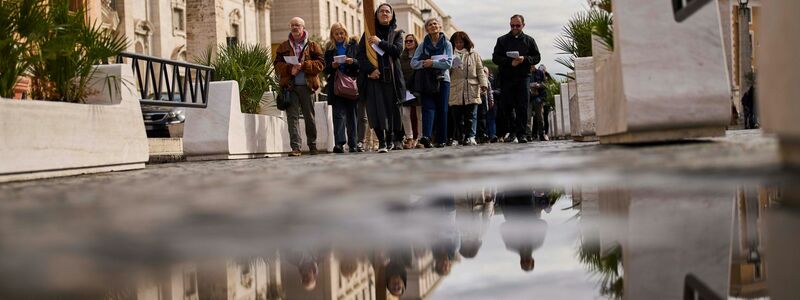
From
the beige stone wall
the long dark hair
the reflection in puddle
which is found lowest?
the reflection in puddle

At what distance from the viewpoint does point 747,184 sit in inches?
150

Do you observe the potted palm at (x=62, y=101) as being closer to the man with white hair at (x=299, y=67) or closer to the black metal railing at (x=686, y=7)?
the man with white hair at (x=299, y=67)

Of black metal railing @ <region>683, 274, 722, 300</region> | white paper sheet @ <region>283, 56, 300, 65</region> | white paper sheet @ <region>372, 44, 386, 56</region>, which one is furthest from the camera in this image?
white paper sheet @ <region>283, 56, 300, 65</region>

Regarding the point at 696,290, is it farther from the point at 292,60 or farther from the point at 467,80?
the point at 467,80

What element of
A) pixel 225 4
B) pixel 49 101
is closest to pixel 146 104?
pixel 49 101

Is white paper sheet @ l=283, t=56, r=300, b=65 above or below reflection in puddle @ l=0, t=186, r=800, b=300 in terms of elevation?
above

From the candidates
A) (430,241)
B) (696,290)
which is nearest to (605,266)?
(696,290)

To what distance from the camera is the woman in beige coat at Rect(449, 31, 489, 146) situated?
17.8 meters

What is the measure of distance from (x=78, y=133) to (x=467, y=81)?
29.7 ft

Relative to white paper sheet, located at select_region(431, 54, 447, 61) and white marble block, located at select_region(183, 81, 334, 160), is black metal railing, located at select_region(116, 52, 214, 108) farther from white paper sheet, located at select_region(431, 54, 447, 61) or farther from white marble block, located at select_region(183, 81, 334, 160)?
→ white paper sheet, located at select_region(431, 54, 447, 61)

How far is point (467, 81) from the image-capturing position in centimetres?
1772

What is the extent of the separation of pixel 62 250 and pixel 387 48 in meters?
12.5

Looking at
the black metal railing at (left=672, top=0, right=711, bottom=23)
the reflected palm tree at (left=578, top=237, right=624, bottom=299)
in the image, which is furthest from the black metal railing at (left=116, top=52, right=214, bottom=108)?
Answer: the reflected palm tree at (left=578, top=237, right=624, bottom=299)

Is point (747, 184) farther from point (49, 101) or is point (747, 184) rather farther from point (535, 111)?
point (535, 111)
